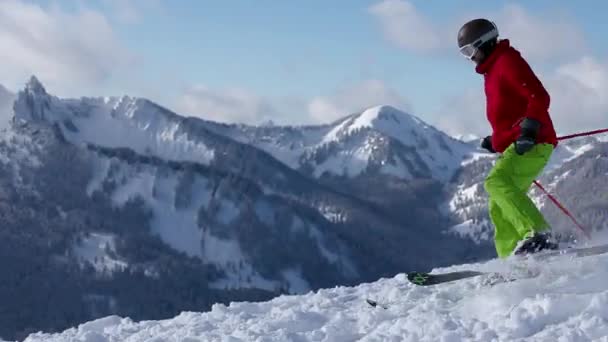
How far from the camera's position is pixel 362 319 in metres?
9.52

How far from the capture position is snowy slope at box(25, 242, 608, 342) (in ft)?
26.2

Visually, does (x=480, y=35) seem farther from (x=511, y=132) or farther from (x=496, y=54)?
(x=511, y=132)

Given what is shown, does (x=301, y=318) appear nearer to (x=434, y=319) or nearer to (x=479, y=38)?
(x=434, y=319)

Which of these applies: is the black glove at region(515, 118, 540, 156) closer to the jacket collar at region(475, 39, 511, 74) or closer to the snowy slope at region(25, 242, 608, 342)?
the jacket collar at region(475, 39, 511, 74)

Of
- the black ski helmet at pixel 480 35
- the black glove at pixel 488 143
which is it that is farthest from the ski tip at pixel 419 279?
the black ski helmet at pixel 480 35

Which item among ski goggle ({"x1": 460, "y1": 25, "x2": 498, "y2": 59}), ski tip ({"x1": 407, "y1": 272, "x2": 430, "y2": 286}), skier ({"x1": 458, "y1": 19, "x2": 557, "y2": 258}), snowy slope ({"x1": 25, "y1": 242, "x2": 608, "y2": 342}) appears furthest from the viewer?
ski tip ({"x1": 407, "y1": 272, "x2": 430, "y2": 286})

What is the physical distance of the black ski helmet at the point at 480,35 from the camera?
31.4ft

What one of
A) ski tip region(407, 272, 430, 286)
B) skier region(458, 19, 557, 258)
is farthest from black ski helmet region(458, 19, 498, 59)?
ski tip region(407, 272, 430, 286)

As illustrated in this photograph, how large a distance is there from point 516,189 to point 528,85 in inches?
48.2

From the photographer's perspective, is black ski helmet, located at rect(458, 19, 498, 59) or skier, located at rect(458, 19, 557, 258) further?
black ski helmet, located at rect(458, 19, 498, 59)

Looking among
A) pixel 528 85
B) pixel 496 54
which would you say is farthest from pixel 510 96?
pixel 496 54

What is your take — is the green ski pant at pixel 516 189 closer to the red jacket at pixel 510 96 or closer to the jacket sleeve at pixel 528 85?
the red jacket at pixel 510 96

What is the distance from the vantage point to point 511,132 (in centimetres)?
955

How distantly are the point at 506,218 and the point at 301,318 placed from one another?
2811mm
